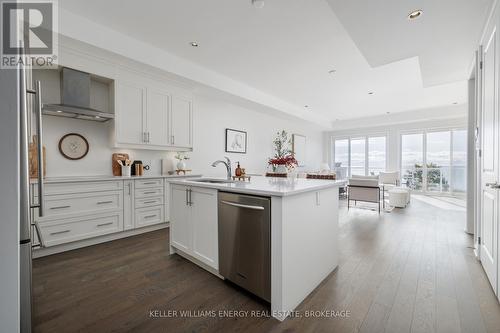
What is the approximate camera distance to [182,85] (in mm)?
3834

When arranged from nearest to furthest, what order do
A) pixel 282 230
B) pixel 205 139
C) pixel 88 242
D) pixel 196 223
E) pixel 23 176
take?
pixel 23 176, pixel 282 230, pixel 196 223, pixel 88 242, pixel 205 139

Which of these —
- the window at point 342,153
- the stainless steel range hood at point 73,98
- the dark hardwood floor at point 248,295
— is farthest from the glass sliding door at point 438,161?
the stainless steel range hood at point 73,98

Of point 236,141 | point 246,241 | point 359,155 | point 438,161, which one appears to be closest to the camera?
point 246,241

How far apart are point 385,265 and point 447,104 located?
676 cm

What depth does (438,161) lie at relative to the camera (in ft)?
23.7

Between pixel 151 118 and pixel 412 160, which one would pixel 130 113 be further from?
pixel 412 160

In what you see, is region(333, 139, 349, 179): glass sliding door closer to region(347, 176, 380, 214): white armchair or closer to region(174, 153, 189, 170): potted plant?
region(347, 176, 380, 214): white armchair

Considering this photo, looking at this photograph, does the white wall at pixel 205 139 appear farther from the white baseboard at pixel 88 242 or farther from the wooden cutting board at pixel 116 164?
the white baseboard at pixel 88 242

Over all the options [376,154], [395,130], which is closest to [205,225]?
[376,154]

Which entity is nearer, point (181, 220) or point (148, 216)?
point (181, 220)

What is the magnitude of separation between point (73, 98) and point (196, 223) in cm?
237

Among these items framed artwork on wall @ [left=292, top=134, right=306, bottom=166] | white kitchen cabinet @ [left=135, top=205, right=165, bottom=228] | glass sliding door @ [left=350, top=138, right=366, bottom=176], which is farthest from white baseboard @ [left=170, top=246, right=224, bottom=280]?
glass sliding door @ [left=350, top=138, right=366, bottom=176]

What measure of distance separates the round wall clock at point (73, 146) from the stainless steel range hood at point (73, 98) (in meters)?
0.31

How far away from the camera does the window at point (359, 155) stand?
8.36 m
